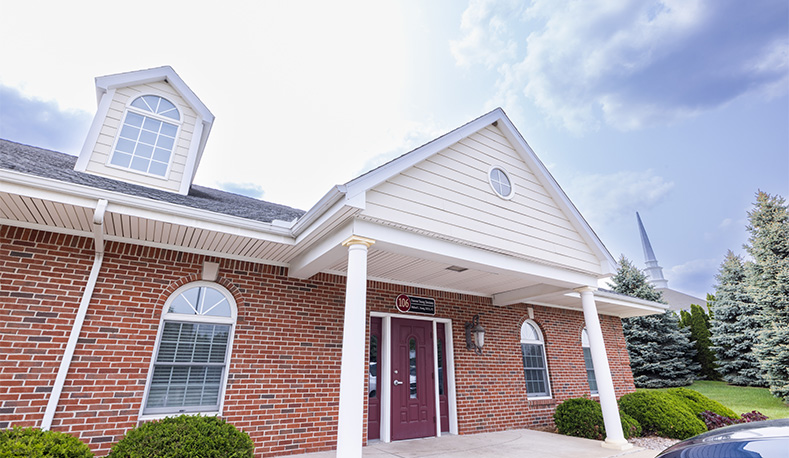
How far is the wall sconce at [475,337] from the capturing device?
7879 millimetres

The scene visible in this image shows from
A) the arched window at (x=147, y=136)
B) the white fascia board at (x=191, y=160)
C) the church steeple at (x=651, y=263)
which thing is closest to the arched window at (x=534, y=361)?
the white fascia board at (x=191, y=160)

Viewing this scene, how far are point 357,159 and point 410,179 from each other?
243 ft

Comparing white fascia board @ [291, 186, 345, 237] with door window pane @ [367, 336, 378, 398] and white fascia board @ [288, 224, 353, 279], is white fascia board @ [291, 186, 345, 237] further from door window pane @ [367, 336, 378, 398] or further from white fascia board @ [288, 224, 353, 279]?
door window pane @ [367, 336, 378, 398]

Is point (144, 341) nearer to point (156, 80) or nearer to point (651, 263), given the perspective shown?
point (156, 80)

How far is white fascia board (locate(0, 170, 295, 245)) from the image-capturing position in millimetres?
3637

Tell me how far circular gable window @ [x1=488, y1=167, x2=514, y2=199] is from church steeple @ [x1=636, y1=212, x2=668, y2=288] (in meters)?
74.9

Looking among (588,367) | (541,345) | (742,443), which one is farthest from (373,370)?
→ (588,367)

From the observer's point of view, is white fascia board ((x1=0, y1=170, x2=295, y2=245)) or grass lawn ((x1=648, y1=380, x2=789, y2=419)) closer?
white fascia board ((x1=0, y1=170, x2=295, y2=245))

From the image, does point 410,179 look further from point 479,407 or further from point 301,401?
point 479,407

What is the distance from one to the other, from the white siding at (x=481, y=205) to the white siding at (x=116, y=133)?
3628 millimetres

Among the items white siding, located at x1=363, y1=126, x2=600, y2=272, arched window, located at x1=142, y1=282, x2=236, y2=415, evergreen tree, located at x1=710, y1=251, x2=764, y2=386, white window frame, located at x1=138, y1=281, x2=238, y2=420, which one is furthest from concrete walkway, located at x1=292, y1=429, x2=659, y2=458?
evergreen tree, located at x1=710, y1=251, x2=764, y2=386

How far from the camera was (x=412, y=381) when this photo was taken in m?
7.13

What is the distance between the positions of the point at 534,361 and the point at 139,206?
9.06 metres

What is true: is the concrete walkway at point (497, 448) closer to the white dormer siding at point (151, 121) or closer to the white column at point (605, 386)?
the white column at point (605, 386)
